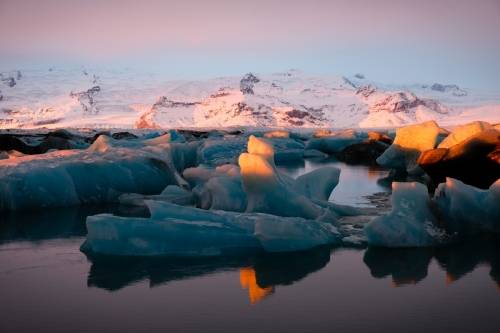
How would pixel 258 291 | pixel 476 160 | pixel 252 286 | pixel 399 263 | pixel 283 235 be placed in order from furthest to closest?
1. pixel 476 160
2. pixel 283 235
3. pixel 399 263
4. pixel 252 286
5. pixel 258 291

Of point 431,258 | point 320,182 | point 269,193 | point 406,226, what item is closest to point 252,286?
point 431,258

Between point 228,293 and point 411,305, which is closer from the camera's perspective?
point 411,305

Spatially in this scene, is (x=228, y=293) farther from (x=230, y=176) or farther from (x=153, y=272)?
(x=230, y=176)

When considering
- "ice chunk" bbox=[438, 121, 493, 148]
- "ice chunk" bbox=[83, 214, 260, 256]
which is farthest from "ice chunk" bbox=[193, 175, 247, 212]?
"ice chunk" bbox=[438, 121, 493, 148]

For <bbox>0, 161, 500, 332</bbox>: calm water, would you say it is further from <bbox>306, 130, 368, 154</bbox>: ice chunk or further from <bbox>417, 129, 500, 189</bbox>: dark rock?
<bbox>306, 130, 368, 154</bbox>: ice chunk

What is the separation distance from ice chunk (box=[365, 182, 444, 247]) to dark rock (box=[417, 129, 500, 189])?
4285 mm

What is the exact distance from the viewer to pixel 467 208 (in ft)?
18.9

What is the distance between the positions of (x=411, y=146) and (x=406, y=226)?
774cm

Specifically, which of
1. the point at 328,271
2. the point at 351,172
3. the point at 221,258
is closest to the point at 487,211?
the point at 328,271

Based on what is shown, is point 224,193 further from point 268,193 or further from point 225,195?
point 268,193

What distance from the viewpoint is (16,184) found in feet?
24.4

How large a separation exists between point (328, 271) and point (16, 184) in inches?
184

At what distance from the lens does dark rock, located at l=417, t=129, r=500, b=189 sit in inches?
368

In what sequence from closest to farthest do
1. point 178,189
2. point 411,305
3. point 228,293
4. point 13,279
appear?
point 411,305, point 228,293, point 13,279, point 178,189
